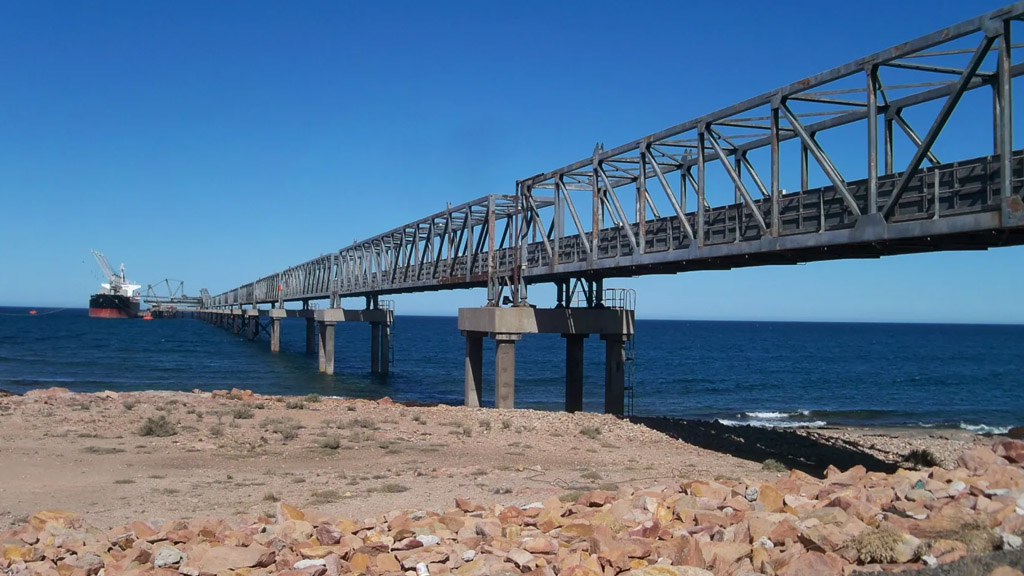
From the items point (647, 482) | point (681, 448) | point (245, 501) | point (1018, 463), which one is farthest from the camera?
point (681, 448)

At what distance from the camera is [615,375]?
3231cm

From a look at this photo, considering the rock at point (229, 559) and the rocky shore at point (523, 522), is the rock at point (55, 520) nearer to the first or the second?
the rocky shore at point (523, 522)

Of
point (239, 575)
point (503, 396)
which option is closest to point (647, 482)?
point (239, 575)

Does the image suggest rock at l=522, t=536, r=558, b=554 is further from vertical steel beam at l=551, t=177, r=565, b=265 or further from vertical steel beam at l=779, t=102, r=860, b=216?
vertical steel beam at l=551, t=177, r=565, b=265

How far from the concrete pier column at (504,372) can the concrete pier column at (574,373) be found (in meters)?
3.29

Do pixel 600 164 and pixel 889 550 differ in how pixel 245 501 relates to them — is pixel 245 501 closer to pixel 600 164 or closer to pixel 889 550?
pixel 889 550

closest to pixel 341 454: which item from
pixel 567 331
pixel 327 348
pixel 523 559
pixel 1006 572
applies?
pixel 523 559

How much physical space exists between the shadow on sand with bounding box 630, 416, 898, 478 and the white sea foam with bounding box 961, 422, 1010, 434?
16570 mm

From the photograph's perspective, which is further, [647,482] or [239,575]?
[647,482]

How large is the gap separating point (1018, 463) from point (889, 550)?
5.68 m

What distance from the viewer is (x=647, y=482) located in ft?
52.9

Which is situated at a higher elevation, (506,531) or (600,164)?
(600,164)

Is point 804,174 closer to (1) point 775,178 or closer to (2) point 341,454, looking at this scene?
(1) point 775,178

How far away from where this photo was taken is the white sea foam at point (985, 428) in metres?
37.6
